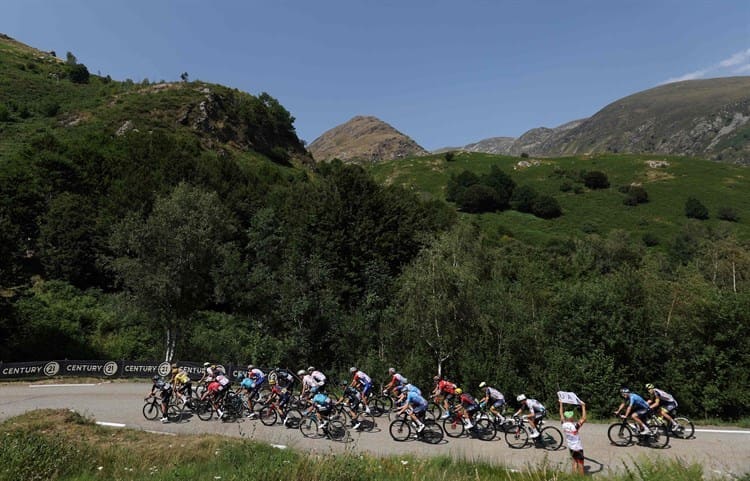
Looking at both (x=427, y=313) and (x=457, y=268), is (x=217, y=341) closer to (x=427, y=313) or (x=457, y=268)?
(x=427, y=313)

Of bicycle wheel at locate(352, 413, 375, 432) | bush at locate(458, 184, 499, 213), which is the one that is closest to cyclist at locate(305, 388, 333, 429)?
bicycle wheel at locate(352, 413, 375, 432)

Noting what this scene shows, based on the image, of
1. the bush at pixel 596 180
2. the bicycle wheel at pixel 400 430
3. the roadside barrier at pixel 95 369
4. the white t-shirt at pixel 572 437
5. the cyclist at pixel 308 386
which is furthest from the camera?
the bush at pixel 596 180

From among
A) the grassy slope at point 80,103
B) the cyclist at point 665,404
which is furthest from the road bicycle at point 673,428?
the grassy slope at point 80,103

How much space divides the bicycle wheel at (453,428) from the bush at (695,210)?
88.6m

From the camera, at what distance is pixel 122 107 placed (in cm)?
7831

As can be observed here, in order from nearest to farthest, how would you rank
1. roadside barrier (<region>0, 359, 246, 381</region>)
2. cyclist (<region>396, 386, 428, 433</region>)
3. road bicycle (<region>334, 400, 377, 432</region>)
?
cyclist (<region>396, 386, 428, 433</region>), road bicycle (<region>334, 400, 377, 432</region>), roadside barrier (<region>0, 359, 246, 381</region>)

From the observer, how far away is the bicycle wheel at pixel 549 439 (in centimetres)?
1527

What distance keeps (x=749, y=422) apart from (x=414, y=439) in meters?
14.6

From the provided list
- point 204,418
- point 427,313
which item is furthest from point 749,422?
point 204,418

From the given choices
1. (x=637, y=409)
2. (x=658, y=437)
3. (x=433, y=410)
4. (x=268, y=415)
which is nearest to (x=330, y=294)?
(x=268, y=415)

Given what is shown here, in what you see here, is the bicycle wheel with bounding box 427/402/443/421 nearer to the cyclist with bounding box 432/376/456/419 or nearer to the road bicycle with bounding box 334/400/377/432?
the cyclist with bounding box 432/376/456/419

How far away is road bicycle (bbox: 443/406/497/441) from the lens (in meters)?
17.0

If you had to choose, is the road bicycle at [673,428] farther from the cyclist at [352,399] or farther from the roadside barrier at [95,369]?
the roadside barrier at [95,369]

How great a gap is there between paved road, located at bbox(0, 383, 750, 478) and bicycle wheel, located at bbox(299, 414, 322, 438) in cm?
33
